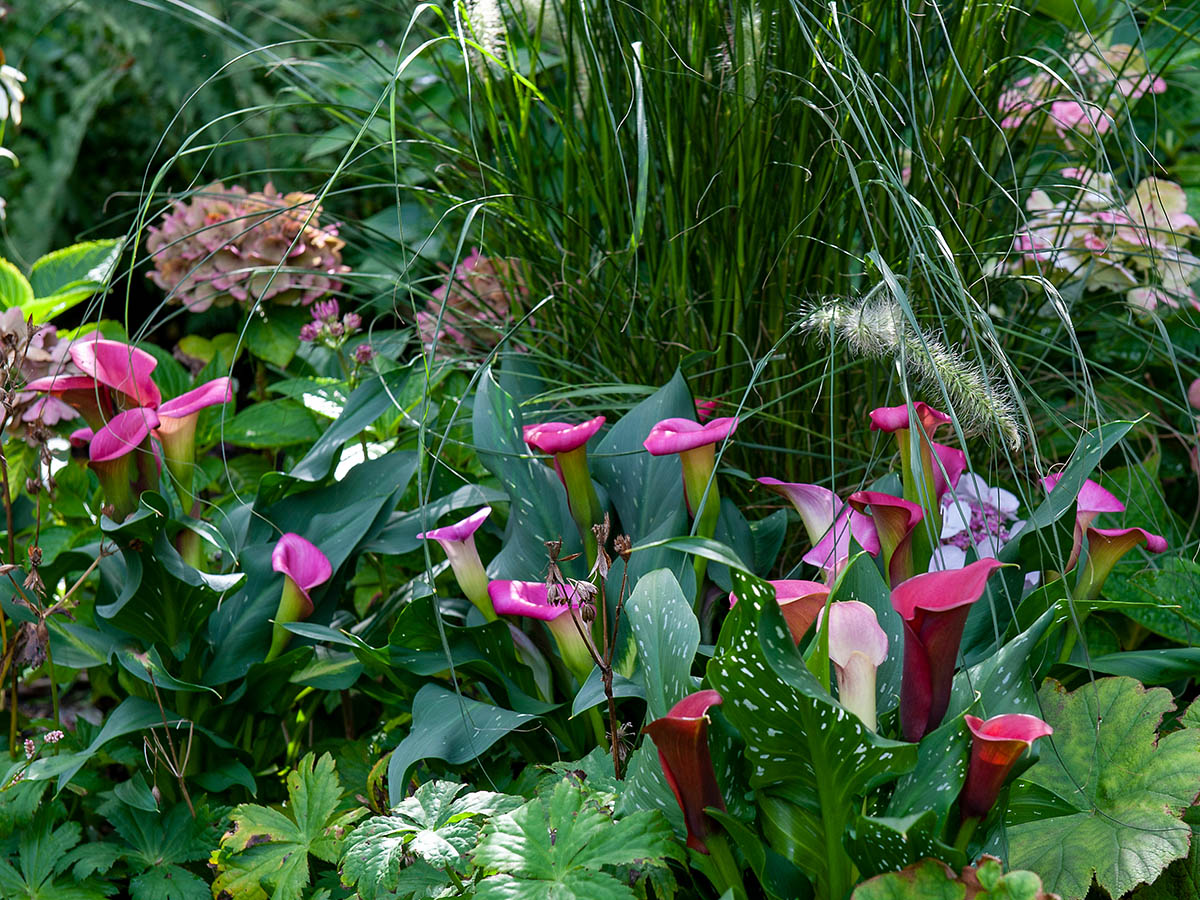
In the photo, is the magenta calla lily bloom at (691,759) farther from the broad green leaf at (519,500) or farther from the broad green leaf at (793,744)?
the broad green leaf at (519,500)

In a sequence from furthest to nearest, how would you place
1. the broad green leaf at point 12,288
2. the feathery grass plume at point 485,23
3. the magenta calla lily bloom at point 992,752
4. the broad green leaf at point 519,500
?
1. the broad green leaf at point 12,288
2. the feathery grass plume at point 485,23
3. the broad green leaf at point 519,500
4. the magenta calla lily bloom at point 992,752

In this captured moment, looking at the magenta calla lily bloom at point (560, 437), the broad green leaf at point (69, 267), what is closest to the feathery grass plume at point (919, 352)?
the magenta calla lily bloom at point (560, 437)

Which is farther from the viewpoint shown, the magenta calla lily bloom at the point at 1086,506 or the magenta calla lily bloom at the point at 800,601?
the magenta calla lily bloom at the point at 1086,506

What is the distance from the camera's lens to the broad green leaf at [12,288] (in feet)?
5.32

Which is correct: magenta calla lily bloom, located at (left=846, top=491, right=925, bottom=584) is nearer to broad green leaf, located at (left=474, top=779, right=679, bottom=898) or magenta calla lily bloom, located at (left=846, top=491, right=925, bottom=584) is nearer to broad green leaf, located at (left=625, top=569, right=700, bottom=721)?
broad green leaf, located at (left=625, top=569, right=700, bottom=721)

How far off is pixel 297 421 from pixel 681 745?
37.0 inches

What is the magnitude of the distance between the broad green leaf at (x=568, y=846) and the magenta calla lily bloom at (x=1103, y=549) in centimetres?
48

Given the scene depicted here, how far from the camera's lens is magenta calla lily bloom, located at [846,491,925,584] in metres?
0.87

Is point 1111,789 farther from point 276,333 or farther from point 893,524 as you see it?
point 276,333

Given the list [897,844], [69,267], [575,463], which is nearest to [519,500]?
[575,463]

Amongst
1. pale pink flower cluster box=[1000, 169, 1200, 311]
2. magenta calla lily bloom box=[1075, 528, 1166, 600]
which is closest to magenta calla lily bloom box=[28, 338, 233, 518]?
magenta calla lily bloom box=[1075, 528, 1166, 600]

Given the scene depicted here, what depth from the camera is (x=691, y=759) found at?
0.70 m

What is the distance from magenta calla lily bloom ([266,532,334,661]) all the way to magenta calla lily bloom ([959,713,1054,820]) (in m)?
0.65

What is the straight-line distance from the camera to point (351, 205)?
296 centimetres
